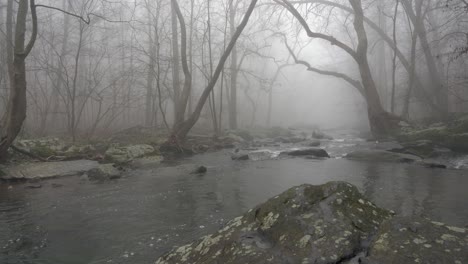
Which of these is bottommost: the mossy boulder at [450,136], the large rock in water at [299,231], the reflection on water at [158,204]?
the reflection on water at [158,204]

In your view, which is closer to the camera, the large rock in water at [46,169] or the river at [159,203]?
the river at [159,203]

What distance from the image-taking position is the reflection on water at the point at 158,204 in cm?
390

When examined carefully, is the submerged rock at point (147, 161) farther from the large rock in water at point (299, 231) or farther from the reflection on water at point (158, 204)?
the large rock in water at point (299, 231)

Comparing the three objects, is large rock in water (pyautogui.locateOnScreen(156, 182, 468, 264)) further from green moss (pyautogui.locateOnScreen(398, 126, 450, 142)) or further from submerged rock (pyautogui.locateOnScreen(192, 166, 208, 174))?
green moss (pyautogui.locateOnScreen(398, 126, 450, 142))

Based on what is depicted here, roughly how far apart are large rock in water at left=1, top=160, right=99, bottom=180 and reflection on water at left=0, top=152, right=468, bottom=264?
587mm

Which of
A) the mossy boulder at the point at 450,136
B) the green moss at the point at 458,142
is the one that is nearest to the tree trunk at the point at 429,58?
the mossy boulder at the point at 450,136

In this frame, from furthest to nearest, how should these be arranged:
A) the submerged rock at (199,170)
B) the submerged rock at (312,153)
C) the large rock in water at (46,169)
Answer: the submerged rock at (312,153) → the submerged rock at (199,170) → the large rock in water at (46,169)

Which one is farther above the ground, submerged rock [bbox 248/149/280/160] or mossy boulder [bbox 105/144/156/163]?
mossy boulder [bbox 105/144/156/163]

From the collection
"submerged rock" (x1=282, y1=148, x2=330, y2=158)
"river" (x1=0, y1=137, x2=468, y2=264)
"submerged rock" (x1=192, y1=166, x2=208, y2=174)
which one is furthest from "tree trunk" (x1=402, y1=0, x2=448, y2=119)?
"submerged rock" (x1=192, y1=166, x2=208, y2=174)

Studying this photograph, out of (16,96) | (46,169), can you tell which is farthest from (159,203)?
(16,96)

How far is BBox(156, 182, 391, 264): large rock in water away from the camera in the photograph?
234cm

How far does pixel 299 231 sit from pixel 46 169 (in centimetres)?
801

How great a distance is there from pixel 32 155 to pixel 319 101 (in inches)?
2335

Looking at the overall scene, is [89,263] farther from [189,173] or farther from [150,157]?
[150,157]
